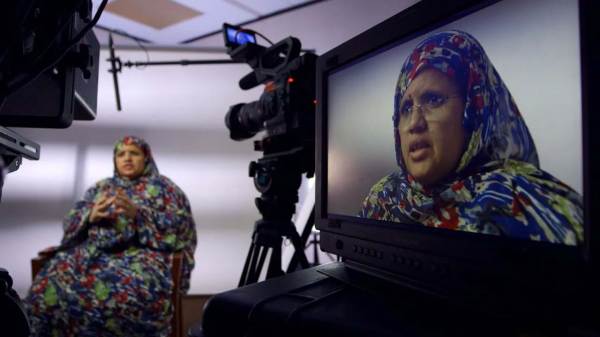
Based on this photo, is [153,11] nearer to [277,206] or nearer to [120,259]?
[120,259]

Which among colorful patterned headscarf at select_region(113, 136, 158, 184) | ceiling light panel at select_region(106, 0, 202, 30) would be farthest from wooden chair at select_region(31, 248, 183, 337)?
ceiling light panel at select_region(106, 0, 202, 30)

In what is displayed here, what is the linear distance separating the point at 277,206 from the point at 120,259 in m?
1.10

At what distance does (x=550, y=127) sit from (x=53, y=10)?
632 mm

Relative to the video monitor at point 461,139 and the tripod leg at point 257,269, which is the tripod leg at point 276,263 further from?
the video monitor at point 461,139

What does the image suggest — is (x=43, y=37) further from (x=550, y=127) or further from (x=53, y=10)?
(x=550, y=127)

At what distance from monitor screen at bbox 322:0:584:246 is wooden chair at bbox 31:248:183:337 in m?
1.44

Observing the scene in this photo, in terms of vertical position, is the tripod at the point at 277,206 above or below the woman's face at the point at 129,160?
below

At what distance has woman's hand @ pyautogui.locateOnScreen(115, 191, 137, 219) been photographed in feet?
6.22

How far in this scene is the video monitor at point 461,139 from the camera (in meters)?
0.37

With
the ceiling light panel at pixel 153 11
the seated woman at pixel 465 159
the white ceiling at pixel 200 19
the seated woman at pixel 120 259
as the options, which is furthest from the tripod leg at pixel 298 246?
the ceiling light panel at pixel 153 11

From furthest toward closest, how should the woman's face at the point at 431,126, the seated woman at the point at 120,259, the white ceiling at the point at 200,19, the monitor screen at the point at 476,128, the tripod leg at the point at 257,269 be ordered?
the white ceiling at the point at 200,19, the seated woman at the point at 120,259, the tripod leg at the point at 257,269, the woman's face at the point at 431,126, the monitor screen at the point at 476,128

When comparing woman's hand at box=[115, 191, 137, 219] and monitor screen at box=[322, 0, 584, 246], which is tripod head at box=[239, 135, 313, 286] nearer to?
monitor screen at box=[322, 0, 584, 246]

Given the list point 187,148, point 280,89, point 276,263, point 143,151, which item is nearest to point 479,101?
point 280,89

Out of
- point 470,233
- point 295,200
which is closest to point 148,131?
point 295,200
